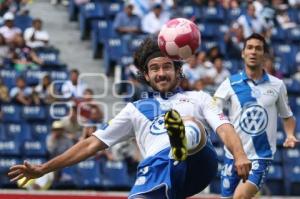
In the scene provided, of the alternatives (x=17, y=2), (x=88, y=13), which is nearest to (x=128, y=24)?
(x=88, y=13)

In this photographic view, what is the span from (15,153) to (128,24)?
4.22 metres

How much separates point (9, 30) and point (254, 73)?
8.72 meters

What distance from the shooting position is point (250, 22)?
20.9 metres

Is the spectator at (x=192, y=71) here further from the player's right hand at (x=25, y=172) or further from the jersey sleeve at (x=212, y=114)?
the player's right hand at (x=25, y=172)

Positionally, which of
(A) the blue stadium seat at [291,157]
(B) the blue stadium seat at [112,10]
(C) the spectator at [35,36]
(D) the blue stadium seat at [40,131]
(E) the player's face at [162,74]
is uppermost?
(B) the blue stadium seat at [112,10]

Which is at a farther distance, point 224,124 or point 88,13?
point 88,13

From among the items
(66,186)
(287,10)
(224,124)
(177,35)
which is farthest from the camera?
(287,10)

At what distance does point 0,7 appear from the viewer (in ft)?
64.7

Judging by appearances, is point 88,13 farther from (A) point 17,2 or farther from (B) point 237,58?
(B) point 237,58

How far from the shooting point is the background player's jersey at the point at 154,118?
7062mm

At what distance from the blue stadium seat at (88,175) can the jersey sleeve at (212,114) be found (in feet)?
31.0

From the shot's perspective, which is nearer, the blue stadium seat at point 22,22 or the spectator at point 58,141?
the spectator at point 58,141

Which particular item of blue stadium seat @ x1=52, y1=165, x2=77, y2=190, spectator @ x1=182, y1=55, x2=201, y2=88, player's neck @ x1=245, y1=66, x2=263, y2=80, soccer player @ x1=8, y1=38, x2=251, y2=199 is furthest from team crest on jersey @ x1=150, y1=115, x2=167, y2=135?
spectator @ x1=182, y1=55, x2=201, y2=88

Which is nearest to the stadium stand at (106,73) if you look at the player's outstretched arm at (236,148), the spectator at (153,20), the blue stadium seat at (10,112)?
the blue stadium seat at (10,112)
